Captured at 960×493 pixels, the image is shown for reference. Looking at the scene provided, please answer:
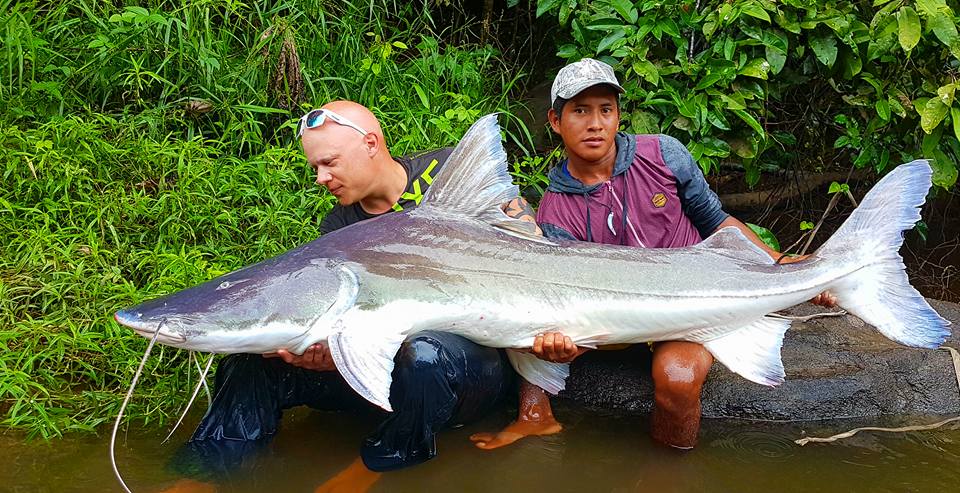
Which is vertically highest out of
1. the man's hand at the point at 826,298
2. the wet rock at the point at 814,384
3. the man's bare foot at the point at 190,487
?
the man's hand at the point at 826,298

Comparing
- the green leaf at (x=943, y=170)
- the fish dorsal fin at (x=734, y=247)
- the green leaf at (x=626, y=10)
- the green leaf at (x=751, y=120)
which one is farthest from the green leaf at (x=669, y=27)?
the fish dorsal fin at (x=734, y=247)

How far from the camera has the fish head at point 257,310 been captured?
2.56 meters

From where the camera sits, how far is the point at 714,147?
14.9 feet

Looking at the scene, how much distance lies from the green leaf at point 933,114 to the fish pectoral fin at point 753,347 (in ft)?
5.57

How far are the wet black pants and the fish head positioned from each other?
32 centimetres

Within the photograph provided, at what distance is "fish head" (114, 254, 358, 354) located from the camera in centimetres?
256

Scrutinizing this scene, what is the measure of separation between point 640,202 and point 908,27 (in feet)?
4.99

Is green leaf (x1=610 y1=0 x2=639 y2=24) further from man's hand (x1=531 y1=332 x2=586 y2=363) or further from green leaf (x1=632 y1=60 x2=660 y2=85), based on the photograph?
man's hand (x1=531 y1=332 x2=586 y2=363)

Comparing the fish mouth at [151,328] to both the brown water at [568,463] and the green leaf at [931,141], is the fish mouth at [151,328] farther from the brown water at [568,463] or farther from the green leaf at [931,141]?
the green leaf at [931,141]

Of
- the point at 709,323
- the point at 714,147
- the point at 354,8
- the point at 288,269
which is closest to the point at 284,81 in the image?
the point at 354,8

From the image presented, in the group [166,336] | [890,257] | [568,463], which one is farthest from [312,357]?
[890,257]

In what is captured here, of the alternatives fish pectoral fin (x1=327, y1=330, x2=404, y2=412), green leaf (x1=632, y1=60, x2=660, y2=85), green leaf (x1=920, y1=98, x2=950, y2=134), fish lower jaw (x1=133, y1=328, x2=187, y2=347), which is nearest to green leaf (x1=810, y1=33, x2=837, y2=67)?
green leaf (x1=920, y1=98, x2=950, y2=134)

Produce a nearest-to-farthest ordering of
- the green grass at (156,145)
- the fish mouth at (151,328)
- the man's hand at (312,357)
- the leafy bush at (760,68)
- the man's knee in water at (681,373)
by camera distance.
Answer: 1. the fish mouth at (151,328)
2. the man's hand at (312,357)
3. the man's knee in water at (681,373)
4. the green grass at (156,145)
5. the leafy bush at (760,68)

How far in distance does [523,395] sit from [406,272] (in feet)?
2.90
